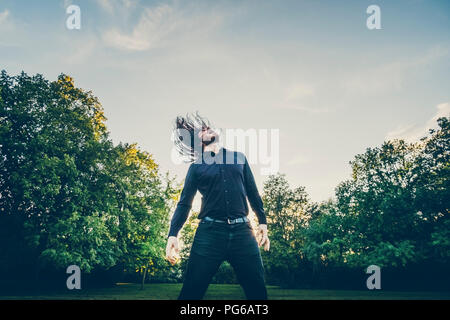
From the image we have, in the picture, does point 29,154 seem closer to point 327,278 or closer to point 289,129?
point 289,129

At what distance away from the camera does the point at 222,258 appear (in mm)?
3457

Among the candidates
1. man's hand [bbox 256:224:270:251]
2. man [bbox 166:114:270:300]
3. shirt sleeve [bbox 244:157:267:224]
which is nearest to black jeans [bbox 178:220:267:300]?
man [bbox 166:114:270:300]

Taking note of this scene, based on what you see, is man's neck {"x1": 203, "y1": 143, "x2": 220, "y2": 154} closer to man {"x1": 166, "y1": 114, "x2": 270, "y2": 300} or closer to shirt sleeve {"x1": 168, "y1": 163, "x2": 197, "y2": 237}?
man {"x1": 166, "y1": 114, "x2": 270, "y2": 300}

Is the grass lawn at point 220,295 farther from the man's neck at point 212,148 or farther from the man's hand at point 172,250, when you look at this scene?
the man's neck at point 212,148

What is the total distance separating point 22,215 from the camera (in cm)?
2247

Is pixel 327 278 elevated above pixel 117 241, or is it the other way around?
pixel 117 241

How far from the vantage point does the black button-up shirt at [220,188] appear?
3621 mm

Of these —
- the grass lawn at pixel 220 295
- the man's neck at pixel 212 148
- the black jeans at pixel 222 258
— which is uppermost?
the man's neck at pixel 212 148

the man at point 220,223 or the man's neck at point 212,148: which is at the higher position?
the man's neck at point 212,148

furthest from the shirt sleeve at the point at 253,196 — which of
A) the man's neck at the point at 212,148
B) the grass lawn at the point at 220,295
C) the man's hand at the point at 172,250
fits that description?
the grass lawn at the point at 220,295

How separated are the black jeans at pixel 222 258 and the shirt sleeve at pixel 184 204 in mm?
369

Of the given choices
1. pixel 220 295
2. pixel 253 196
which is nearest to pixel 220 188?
pixel 253 196

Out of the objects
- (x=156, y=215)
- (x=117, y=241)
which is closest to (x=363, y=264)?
(x=156, y=215)
